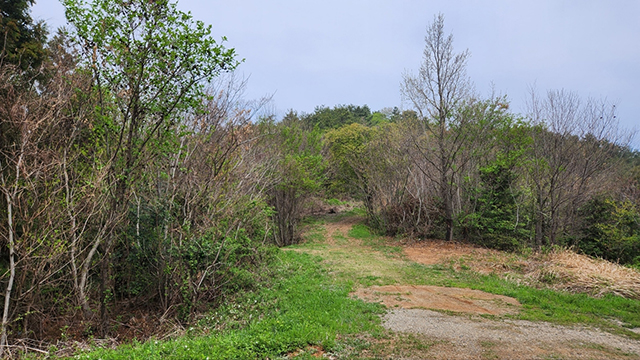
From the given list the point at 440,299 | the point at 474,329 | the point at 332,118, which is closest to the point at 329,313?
the point at 474,329

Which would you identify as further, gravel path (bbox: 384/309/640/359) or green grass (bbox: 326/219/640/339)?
green grass (bbox: 326/219/640/339)

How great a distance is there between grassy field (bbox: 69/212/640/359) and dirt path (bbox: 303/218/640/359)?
22 cm

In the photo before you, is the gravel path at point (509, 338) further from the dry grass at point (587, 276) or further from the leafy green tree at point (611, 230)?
the leafy green tree at point (611, 230)

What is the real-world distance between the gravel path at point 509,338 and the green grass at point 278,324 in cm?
→ 73

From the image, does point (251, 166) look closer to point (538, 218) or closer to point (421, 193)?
point (421, 193)

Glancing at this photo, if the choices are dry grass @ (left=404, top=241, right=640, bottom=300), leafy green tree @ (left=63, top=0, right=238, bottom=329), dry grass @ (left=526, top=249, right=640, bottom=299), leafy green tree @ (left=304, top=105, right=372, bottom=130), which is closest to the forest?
leafy green tree @ (left=63, top=0, right=238, bottom=329)

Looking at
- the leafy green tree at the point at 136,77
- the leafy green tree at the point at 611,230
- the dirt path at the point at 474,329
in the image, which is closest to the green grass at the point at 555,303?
the dirt path at the point at 474,329

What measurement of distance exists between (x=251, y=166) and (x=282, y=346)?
7.21 meters

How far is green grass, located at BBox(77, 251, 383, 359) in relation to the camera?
406 cm

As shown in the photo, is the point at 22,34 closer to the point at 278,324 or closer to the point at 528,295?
the point at 278,324

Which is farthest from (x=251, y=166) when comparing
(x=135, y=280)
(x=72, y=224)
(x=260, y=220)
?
(x=72, y=224)

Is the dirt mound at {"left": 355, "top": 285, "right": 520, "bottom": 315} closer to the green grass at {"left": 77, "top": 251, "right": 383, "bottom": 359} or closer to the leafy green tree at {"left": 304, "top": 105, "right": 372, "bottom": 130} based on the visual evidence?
the green grass at {"left": 77, "top": 251, "right": 383, "bottom": 359}

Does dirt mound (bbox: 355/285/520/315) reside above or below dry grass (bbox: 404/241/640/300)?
below

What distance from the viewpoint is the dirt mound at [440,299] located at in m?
6.10
